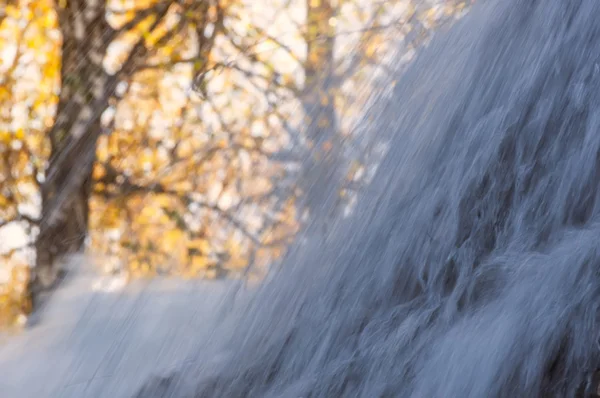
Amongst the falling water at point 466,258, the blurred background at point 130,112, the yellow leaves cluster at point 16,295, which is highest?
the blurred background at point 130,112

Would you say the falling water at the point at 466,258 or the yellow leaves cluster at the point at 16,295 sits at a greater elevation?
the yellow leaves cluster at the point at 16,295

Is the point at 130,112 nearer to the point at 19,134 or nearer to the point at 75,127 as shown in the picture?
the point at 75,127

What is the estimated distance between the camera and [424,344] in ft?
5.42

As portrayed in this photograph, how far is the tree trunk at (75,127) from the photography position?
181 inches

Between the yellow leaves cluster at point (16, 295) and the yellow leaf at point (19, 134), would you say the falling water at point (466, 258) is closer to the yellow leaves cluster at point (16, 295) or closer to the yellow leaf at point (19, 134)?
the yellow leaves cluster at point (16, 295)

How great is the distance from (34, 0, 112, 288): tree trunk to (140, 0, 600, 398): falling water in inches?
107

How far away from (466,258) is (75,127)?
3.40 meters

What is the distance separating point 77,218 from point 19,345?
182cm

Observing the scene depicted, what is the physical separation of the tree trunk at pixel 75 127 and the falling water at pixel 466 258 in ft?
8.91

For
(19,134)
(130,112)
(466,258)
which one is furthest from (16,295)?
(466,258)

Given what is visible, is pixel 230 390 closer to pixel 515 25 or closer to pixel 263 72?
pixel 515 25

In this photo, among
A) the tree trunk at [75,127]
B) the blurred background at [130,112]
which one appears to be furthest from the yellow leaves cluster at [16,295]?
the tree trunk at [75,127]

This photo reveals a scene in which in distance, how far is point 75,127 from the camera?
4.73 m

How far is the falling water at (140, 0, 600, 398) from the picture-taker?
5.04 feet
